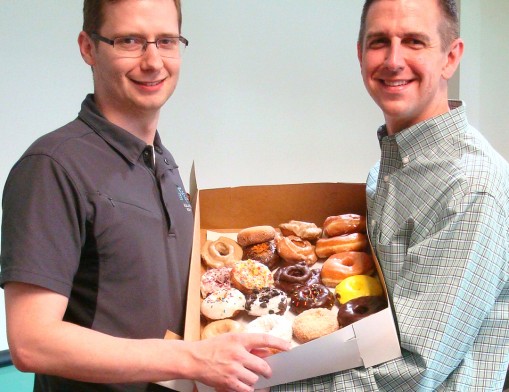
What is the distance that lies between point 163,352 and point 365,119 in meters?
2.47

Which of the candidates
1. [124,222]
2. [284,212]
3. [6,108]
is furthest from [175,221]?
[6,108]

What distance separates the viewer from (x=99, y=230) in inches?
39.3

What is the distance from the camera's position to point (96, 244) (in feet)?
3.30

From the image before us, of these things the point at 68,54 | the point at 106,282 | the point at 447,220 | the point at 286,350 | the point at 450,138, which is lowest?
the point at 286,350

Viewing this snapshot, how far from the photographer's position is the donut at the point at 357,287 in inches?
48.9

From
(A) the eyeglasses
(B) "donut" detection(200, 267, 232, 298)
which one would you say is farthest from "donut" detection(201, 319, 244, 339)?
(A) the eyeglasses

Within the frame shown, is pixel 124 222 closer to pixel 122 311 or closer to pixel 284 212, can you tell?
pixel 122 311

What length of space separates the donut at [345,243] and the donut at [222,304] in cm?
28

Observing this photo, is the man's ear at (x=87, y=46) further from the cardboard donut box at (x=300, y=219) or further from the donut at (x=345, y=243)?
the donut at (x=345, y=243)

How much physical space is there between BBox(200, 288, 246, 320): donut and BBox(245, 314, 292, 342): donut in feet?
0.20

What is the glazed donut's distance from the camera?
4.78ft

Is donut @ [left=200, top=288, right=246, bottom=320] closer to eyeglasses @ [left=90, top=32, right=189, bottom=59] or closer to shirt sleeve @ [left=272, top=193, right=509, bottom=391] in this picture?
shirt sleeve @ [left=272, top=193, right=509, bottom=391]

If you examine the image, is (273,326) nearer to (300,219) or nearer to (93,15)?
(300,219)

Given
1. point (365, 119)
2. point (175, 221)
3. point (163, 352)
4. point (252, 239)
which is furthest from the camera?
point (365, 119)
